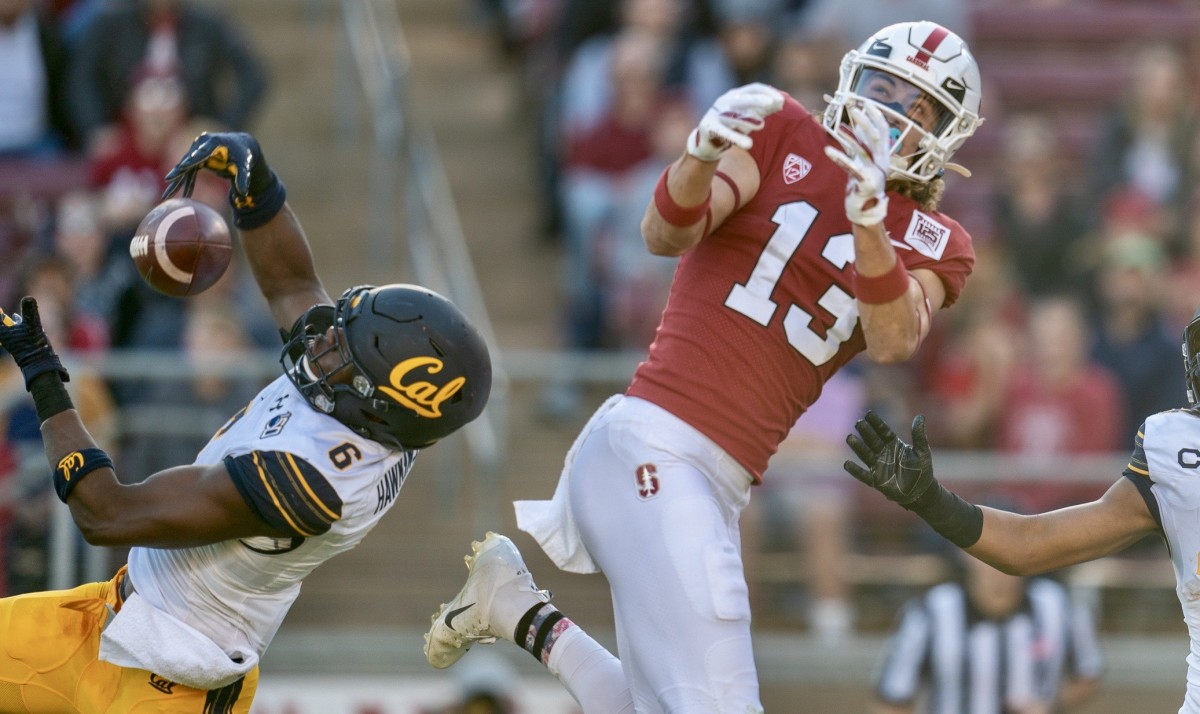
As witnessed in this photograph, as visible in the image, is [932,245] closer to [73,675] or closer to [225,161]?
[225,161]

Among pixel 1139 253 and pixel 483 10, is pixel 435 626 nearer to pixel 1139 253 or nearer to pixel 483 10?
pixel 1139 253

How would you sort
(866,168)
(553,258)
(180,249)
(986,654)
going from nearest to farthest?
(866,168), (180,249), (986,654), (553,258)

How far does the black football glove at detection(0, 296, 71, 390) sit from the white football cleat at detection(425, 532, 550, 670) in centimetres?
138

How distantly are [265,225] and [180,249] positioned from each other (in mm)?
435

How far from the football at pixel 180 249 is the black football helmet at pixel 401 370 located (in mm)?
521

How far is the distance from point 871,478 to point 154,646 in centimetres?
198

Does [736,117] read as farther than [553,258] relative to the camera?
No

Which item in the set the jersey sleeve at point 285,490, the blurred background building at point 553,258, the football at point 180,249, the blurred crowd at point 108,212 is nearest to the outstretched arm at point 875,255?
the jersey sleeve at point 285,490

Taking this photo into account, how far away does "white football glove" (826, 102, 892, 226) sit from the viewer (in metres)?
4.39

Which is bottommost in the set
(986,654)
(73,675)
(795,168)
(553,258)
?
(986,654)

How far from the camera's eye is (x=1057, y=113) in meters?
11.5

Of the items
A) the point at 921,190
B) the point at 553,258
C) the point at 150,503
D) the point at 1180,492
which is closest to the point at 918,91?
the point at 921,190

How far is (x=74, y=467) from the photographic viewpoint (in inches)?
186

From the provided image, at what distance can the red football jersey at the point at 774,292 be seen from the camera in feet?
16.2
